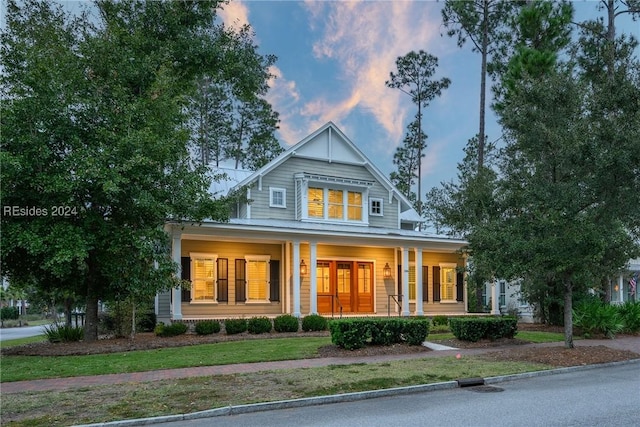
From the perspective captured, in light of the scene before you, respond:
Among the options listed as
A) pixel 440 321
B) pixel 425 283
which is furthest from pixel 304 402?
pixel 425 283

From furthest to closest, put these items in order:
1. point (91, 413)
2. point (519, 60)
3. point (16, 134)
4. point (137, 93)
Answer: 1. point (519, 60)
2. point (137, 93)
3. point (16, 134)
4. point (91, 413)

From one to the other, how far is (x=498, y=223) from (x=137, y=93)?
479 inches

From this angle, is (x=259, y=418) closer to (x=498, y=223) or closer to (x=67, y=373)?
(x=67, y=373)

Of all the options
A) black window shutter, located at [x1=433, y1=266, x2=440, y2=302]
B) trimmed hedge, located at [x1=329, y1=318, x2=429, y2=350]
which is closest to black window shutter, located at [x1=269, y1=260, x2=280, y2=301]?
black window shutter, located at [x1=433, y1=266, x2=440, y2=302]

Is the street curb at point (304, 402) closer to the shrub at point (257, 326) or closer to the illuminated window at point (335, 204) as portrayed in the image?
the shrub at point (257, 326)

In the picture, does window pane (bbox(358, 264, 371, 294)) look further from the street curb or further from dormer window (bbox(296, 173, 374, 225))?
the street curb

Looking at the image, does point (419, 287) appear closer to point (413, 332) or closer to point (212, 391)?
point (413, 332)

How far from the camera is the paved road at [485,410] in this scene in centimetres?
711

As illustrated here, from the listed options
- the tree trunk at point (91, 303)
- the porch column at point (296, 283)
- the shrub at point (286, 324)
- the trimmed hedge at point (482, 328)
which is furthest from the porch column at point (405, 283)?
the tree trunk at point (91, 303)

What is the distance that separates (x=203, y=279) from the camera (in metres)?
20.8

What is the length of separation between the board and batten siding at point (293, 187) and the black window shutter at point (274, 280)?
6.67 ft

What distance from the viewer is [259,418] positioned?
7504mm

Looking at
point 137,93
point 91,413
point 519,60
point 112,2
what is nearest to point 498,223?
point 519,60

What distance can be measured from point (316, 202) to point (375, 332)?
408 inches
